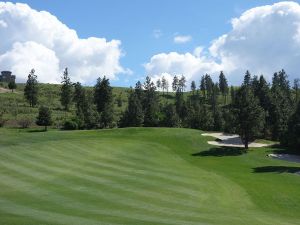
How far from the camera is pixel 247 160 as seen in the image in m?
62.9

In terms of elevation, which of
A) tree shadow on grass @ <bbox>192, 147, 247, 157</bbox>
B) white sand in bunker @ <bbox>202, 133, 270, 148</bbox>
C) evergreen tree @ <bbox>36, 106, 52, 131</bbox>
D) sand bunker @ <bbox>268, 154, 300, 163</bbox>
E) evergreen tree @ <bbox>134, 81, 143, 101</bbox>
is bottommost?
sand bunker @ <bbox>268, 154, 300, 163</bbox>

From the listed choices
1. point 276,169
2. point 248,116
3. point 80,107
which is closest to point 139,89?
point 80,107

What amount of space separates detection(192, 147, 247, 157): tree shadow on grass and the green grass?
4.55 m

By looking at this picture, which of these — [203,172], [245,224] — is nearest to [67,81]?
[203,172]

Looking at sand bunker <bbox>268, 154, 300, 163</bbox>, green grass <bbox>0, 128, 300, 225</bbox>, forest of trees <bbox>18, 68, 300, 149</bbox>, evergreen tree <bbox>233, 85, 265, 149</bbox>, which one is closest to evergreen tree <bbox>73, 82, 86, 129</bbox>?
forest of trees <bbox>18, 68, 300, 149</bbox>

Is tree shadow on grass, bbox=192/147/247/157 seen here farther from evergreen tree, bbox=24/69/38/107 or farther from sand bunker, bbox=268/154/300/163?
evergreen tree, bbox=24/69/38/107

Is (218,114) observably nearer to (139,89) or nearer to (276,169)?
(139,89)

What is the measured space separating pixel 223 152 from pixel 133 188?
3936cm

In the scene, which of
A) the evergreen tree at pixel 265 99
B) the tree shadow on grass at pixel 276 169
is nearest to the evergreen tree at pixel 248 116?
the tree shadow on grass at pixel 276 169

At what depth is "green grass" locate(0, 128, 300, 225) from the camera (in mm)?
24142

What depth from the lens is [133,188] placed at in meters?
32.5

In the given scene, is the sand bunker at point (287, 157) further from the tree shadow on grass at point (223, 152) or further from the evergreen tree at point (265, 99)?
A: the evergreen tree at point (265, 99)

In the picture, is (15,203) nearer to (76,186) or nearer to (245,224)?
(76,186)

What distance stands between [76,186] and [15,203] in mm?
6770
